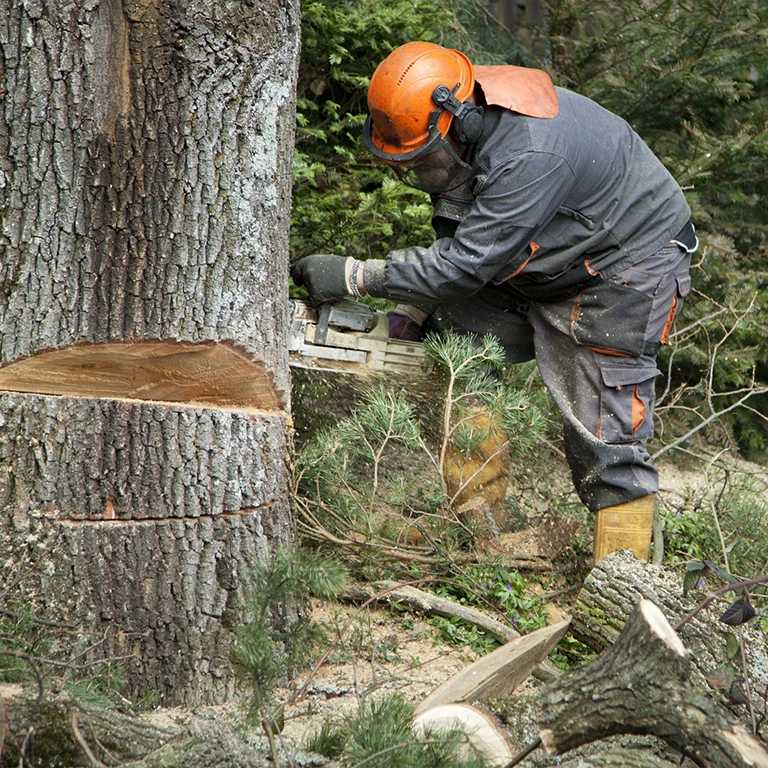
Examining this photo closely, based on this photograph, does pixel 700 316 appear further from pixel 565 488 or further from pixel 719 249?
pixel 565 488

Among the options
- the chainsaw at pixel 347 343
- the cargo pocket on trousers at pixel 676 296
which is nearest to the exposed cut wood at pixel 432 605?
the chainsaw at pixel 347 343

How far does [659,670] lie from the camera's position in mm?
1778

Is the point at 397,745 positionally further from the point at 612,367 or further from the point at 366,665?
the point at 612,367

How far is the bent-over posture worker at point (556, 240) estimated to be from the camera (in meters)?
2.91

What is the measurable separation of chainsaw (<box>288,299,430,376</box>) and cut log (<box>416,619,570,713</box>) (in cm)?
114

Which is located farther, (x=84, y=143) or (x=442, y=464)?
(x=442, y=464)

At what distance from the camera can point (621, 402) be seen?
10.7 feet

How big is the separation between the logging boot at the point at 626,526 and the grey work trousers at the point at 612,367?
4 centimetres

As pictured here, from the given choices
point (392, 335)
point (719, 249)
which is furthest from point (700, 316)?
point (392, 335)

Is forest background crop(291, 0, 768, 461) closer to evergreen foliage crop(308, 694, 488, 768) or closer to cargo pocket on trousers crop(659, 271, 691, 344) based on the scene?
cargo pocket on trousers crop(659, 271, 691, 344)

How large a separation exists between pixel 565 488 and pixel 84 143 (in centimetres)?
341

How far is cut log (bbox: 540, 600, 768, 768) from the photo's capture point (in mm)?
1684

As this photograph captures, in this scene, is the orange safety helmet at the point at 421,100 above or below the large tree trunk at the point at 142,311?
above

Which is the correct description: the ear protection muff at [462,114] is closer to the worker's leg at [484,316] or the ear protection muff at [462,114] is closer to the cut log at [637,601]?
the worker's leg at [484,316]
